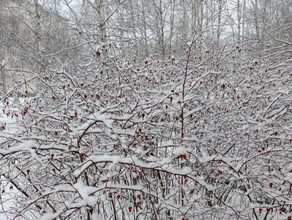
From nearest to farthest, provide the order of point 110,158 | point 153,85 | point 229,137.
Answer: point 110,158 → point 229,137 → point 153,85

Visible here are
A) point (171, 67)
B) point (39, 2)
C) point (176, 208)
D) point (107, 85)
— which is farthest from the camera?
point (39, 2)

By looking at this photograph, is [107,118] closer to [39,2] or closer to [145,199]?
[145,199]

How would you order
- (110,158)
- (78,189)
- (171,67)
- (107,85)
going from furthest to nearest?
1. (171,67)
2. (107,85)
3. (110,158)
4. (78,189)

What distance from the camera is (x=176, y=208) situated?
2.32 metres

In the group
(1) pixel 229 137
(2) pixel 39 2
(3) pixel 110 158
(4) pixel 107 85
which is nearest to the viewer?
(3) pixel 110 158

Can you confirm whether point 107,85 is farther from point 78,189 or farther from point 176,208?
point 78,189

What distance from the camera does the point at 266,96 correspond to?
10.9 ft

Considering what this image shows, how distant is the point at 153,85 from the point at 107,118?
2.03m

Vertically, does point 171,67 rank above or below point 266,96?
above

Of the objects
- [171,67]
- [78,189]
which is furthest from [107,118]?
[171,67]

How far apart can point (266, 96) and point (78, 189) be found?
2293 mm

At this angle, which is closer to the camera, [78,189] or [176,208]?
[78,189]

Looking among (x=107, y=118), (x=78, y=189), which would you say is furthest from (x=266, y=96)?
(x=78, y=189)

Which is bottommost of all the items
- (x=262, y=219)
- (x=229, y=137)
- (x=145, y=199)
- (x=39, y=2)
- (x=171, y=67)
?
(x=262, y=219)
